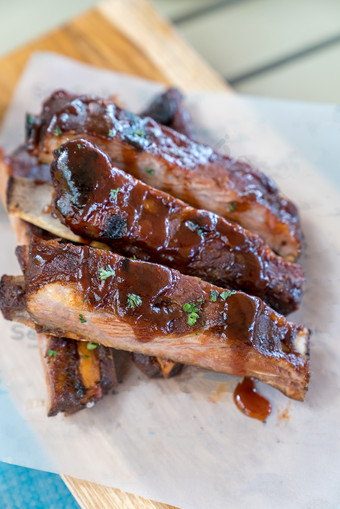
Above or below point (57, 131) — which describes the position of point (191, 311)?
below

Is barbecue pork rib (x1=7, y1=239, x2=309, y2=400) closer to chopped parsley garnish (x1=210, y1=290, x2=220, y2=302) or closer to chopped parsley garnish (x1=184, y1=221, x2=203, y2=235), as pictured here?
chopped parsley garnish (x1=210, y1=290, x2=220, y2=302)

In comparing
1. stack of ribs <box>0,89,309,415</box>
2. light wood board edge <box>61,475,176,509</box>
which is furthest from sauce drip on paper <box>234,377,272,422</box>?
light wood board edge <box>61,475,176,509</box>

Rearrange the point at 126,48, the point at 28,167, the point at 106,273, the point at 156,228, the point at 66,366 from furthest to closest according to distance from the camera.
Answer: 1. the point at 126,48
2. the point at 28,167
3. the point at 66,366
4. the point at 156,228
5. the point at 106,273

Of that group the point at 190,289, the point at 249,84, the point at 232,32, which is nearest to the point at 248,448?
the point at 190,289

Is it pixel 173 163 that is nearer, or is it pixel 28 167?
pixel 173 163

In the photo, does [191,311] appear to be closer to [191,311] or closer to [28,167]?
[191,311]

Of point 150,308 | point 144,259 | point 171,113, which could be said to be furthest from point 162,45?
point 150,308
